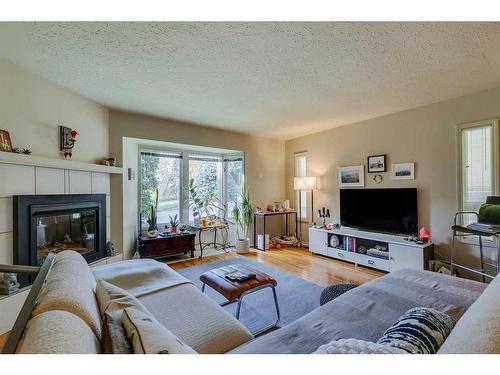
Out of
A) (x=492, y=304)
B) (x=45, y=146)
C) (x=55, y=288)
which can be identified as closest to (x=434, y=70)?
(x=492, y=304)

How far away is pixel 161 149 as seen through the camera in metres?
4.23

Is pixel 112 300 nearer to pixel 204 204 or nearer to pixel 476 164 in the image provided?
pixel 204 204

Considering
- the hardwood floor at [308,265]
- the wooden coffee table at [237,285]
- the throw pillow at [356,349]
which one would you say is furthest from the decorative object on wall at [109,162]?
the throw pillow at [356,349]

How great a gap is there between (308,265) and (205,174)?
8.69ft

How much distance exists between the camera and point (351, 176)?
13.0 ft

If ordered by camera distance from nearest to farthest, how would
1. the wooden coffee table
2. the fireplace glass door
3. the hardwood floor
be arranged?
the wooden coffee table < the fireplace glass door < the hardwood floor

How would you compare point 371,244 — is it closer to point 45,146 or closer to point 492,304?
point 492,304

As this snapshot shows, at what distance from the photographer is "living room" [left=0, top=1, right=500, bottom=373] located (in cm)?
100

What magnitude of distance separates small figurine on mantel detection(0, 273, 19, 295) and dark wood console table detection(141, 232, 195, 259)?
1555 mm

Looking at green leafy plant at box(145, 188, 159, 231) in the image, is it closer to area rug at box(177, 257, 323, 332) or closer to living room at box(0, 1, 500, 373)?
living room at box(0, 1, 500, 373)

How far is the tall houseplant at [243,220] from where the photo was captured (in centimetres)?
434

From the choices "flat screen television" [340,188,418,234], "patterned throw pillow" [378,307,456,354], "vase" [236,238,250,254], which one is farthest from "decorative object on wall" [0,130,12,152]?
"flat screen television" [340,188,418,234]
